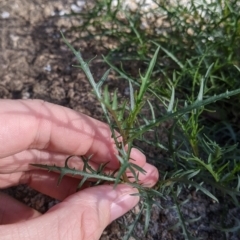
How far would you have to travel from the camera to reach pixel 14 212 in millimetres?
1199

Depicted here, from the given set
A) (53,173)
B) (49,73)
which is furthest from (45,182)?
(49,73)

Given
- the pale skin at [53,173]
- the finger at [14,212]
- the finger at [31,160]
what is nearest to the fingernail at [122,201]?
the pale skin at [53,173]

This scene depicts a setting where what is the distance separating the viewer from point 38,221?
958 millimetres

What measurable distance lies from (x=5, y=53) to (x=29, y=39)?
3.6 inches

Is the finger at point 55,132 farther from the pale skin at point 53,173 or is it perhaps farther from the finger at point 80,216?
the finger at point 80,216

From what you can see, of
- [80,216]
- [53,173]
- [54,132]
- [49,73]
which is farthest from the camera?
[49,73]

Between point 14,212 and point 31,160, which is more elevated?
point 31,160

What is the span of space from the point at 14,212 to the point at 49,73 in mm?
447

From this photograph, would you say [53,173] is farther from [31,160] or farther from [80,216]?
[80,216]

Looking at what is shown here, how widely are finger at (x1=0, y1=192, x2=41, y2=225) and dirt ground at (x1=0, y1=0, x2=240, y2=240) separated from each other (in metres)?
0.04

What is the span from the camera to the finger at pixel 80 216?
0.94m

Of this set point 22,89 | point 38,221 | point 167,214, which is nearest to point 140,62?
point 22,89

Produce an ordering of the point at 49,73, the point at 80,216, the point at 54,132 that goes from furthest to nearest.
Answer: the point at 49,73 < the point at 54,132 < the point at 80,216

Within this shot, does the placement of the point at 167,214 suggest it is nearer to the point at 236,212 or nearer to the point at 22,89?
the point at 236,212
